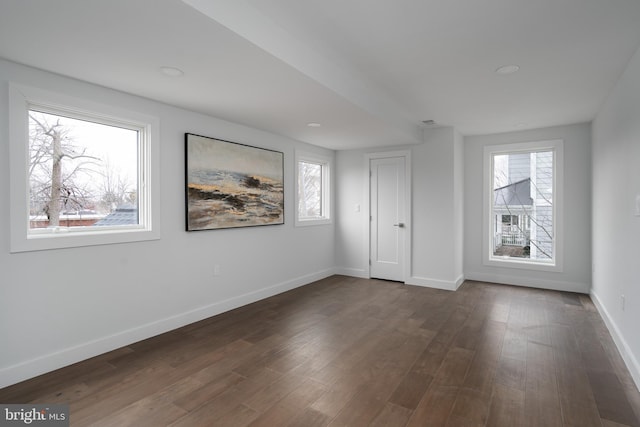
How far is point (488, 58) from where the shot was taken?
8.99ft

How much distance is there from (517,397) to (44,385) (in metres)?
3.29

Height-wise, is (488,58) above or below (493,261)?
above

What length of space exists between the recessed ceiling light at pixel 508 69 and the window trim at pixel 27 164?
321cm

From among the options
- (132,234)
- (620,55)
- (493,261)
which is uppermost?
(620,55)

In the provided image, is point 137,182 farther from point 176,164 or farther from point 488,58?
point 488,58

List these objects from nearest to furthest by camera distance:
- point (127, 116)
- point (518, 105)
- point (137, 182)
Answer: point (127, 116) < point (137, 182) < point (518, 105)

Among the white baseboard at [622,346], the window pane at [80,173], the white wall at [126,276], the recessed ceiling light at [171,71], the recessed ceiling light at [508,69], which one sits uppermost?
the recessed ceiling light at [508,69]

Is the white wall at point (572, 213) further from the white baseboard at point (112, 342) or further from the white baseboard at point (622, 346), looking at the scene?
the white baseboard at point (112, 342)

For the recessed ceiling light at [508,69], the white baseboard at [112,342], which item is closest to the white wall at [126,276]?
the white baseboard at [112,342]

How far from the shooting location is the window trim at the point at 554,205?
5055mm

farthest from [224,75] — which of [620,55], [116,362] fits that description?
[620,55]

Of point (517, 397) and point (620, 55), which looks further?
point (620, 55)

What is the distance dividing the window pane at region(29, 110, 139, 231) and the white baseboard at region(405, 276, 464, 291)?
4077 millimetres

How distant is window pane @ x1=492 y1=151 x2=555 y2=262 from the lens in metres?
5.27
